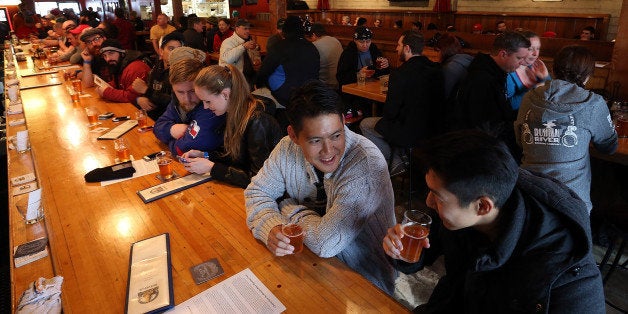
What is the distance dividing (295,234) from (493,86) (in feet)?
7.94

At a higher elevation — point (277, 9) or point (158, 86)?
point (277, 9)

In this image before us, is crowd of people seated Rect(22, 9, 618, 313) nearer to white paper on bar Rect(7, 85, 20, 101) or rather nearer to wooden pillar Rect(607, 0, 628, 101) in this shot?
wooden pillar Rect(607, 0, 628, 101)

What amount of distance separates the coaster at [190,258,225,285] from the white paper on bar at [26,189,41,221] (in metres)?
1.13

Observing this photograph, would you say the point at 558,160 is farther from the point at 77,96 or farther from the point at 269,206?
the point at 77,96

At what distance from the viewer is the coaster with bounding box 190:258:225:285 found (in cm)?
145

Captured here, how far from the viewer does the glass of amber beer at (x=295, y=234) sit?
1540 mm

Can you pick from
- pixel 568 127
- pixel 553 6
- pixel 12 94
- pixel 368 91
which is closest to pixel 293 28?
pixel 368 91

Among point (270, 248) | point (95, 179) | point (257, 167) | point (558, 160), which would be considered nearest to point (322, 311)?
point (270, 248)

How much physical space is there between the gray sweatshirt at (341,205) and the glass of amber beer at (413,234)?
0.75 feet

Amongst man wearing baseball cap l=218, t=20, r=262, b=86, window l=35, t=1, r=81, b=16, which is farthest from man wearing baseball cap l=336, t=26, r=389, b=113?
window l=35, t=1, r=81, b=16

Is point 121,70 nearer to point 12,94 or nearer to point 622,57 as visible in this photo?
point 12,94

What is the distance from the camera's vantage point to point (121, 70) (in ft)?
15.9

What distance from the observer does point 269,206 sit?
178 centimetres

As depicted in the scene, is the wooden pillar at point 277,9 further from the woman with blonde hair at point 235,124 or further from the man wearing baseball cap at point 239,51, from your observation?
the woman with blonde hair at point 235,124
